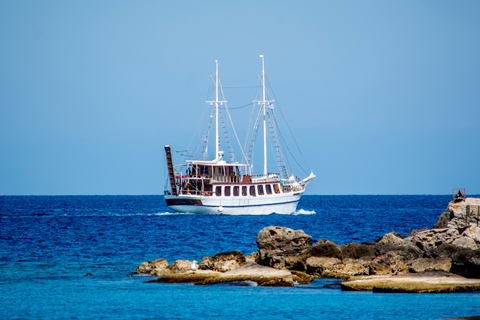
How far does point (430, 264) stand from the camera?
84.4 feet

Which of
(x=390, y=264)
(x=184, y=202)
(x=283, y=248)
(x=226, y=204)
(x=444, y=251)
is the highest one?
(x=184, y=202)

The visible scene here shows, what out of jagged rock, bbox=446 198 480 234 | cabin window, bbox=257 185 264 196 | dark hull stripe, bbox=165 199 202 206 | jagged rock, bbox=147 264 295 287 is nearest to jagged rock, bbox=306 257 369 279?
jagged rock, bbox=147 264 295 287

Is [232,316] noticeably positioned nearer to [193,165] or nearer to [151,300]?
[151,300]

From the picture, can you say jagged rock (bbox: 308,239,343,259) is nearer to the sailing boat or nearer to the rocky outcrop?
the rocky outcrop

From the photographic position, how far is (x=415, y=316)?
19.8m

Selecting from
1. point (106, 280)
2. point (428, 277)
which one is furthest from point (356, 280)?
point (106, 280)

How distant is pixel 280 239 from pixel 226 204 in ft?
146

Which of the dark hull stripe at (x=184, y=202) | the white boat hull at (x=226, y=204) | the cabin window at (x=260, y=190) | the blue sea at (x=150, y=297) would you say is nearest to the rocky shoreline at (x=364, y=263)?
the blue sea at (x=150, y=297)

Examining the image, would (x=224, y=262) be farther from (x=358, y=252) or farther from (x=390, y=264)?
(x=390, y=264)

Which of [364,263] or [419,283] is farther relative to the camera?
[364,263]

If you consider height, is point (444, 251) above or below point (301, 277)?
above

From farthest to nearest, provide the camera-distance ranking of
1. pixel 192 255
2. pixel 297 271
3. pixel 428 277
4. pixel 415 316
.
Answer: pixel 192 255, pixel 297 271, pixel 428 277, pixel 415 316

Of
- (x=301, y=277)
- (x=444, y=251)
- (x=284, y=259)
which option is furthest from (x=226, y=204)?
(x=444, y=251)

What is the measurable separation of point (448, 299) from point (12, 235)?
3805 cm
